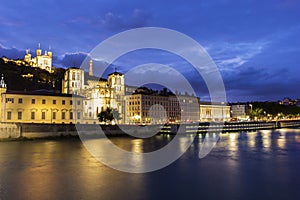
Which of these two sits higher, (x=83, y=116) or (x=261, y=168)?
(x=83, y=116)

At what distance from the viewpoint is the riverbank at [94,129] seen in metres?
40.5

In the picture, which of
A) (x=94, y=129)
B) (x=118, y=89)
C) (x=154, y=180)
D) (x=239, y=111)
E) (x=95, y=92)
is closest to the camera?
(x=154, y=180)

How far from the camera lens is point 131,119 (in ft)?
283

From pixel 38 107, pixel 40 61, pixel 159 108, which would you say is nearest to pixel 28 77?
pixel 40 61

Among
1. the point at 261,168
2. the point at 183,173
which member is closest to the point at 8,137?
the point at 183,173

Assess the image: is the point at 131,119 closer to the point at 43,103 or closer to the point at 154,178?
the point at 43,103

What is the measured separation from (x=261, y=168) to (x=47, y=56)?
120 metres

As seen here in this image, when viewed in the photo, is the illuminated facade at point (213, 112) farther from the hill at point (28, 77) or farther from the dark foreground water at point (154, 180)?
the dark foreground water at point (154, 180)

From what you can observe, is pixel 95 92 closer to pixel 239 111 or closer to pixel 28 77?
pixel 28 77

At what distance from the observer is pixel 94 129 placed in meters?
49.6

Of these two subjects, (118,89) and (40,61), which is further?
(40,61)

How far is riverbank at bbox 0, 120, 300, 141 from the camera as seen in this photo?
4047cm

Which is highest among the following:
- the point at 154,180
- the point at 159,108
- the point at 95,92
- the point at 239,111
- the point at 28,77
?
the point at 28,77

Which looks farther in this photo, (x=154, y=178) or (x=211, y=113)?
(x=211, y=113)
